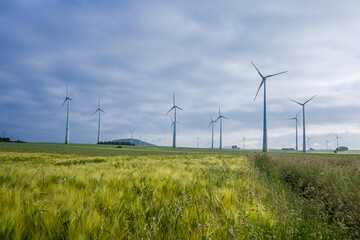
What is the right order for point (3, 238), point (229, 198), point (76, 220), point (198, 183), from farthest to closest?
1. point (198, 183)
2. point (229, 198)
3. point (76, 220)
4. point (3, 238)

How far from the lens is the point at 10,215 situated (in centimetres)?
231

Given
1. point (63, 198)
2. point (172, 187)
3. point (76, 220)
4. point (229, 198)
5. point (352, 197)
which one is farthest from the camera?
point (352, 197)

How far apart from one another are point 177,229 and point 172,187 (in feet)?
6.74

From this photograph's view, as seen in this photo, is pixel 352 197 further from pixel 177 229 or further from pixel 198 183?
pixel 177 229

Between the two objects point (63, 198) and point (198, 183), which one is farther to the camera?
point (198, 183)

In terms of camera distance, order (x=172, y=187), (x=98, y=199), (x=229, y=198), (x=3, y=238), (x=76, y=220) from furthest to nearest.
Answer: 1. (x=172, y=187)
2. (x=229, y=198)
3. (x=98, y=199)
4. (x=76, y=220)
5. (x=3, y=238)

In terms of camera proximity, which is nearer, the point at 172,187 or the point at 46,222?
the point at 46,222

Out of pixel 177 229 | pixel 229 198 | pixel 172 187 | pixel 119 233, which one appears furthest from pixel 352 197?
pixel 119 233

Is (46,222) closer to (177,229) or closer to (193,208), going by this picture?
(177,229)

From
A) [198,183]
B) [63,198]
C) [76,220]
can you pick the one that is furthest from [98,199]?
[198,183]

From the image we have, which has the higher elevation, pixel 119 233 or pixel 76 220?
pixel 76 220

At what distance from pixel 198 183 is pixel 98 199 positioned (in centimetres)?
257

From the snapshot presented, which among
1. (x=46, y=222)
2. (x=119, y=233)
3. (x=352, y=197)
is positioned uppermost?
(x=46, y=222)

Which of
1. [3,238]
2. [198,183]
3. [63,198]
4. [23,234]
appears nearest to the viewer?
[3,238]
